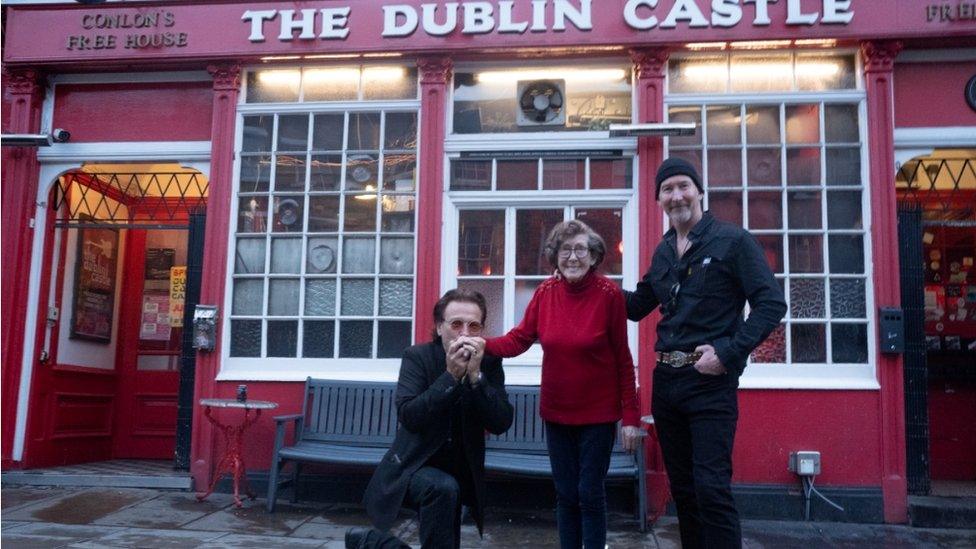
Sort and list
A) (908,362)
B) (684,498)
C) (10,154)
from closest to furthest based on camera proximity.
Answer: (684,498) < (908,362) < (10,154)

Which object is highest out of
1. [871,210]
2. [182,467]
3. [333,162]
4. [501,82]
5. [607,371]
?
[501,82]

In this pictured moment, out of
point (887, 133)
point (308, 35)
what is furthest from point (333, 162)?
point (887, 133)

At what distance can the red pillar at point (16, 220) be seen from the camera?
7.52m

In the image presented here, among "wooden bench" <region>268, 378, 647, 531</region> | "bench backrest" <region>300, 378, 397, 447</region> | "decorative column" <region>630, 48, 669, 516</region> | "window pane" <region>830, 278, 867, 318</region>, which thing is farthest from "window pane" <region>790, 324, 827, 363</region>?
"bench backrest" <region>300, 378, 397, 447</region>

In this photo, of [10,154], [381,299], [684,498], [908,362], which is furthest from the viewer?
[10,154]

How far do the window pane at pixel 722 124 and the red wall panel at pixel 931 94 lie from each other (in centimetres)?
131

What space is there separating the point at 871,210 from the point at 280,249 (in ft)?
16.2

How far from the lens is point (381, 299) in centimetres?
723

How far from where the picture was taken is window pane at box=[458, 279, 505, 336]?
7.17 metres

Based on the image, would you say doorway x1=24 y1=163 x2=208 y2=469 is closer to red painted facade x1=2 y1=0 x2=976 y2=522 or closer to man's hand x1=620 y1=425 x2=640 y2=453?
red painted facade x1=2 y1=0 x2=976 y2=522

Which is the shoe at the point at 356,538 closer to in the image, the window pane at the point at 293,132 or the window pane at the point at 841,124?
the window pane at the point at 293,132

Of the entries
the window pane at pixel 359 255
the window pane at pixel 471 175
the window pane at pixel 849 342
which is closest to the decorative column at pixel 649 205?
the window pane at pixel 471 175

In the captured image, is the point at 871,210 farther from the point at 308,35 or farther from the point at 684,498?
the point at 308,35

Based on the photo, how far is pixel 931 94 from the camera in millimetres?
6945
